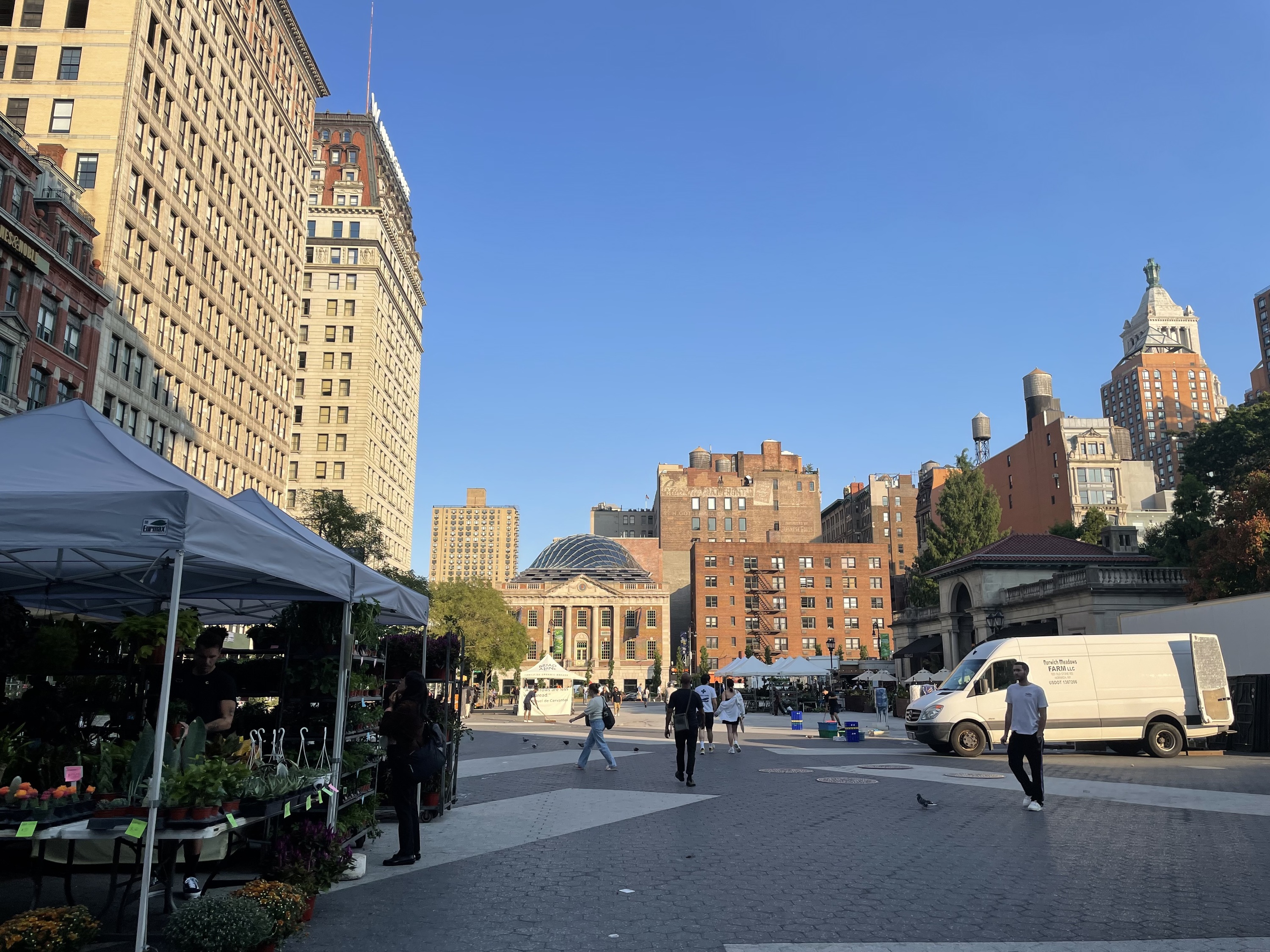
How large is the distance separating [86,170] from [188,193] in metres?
8.19

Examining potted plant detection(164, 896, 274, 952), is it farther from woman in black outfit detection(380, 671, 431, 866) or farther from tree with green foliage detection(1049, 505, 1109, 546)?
tree with green foliage detection(1049, 505, 1109, 546)

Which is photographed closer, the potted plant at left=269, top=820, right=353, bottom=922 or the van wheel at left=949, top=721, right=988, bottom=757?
the potted plant at left=269, top=820, right=353, bottom=922

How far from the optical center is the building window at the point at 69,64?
44344mm

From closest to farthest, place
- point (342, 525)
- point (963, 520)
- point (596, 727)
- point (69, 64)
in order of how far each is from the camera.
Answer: point (596, 727) → point (69, 64) → point (342, 525) → point (963, 520)

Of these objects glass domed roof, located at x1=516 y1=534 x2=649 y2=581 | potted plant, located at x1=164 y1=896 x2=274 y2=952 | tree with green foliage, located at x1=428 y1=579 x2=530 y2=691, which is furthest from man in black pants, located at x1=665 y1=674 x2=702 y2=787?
glass domed roof, located at x1=516 y1=534 x2=649 y2=581

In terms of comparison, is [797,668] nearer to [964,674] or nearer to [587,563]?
[964,674]

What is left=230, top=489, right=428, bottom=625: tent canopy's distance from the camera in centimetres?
928

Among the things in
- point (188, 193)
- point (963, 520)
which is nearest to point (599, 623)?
point (963, 520)

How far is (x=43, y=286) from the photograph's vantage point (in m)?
35.7

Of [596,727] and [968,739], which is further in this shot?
[968,739]

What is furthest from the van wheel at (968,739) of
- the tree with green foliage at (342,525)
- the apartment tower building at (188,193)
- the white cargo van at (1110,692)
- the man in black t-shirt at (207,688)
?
the apartment tower building at (188,193)

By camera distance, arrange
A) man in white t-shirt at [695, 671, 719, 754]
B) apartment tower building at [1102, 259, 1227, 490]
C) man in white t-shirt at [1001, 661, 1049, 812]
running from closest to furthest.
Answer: man in white t-shirt at [1001, 661, 1049, 812], man in white t-shirt at [695, 671, 719, 754], apartment tower building at [1102, 259, 1227, 490]

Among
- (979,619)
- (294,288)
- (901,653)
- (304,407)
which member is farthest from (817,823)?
(304,407)

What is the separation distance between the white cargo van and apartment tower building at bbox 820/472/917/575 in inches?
4869
